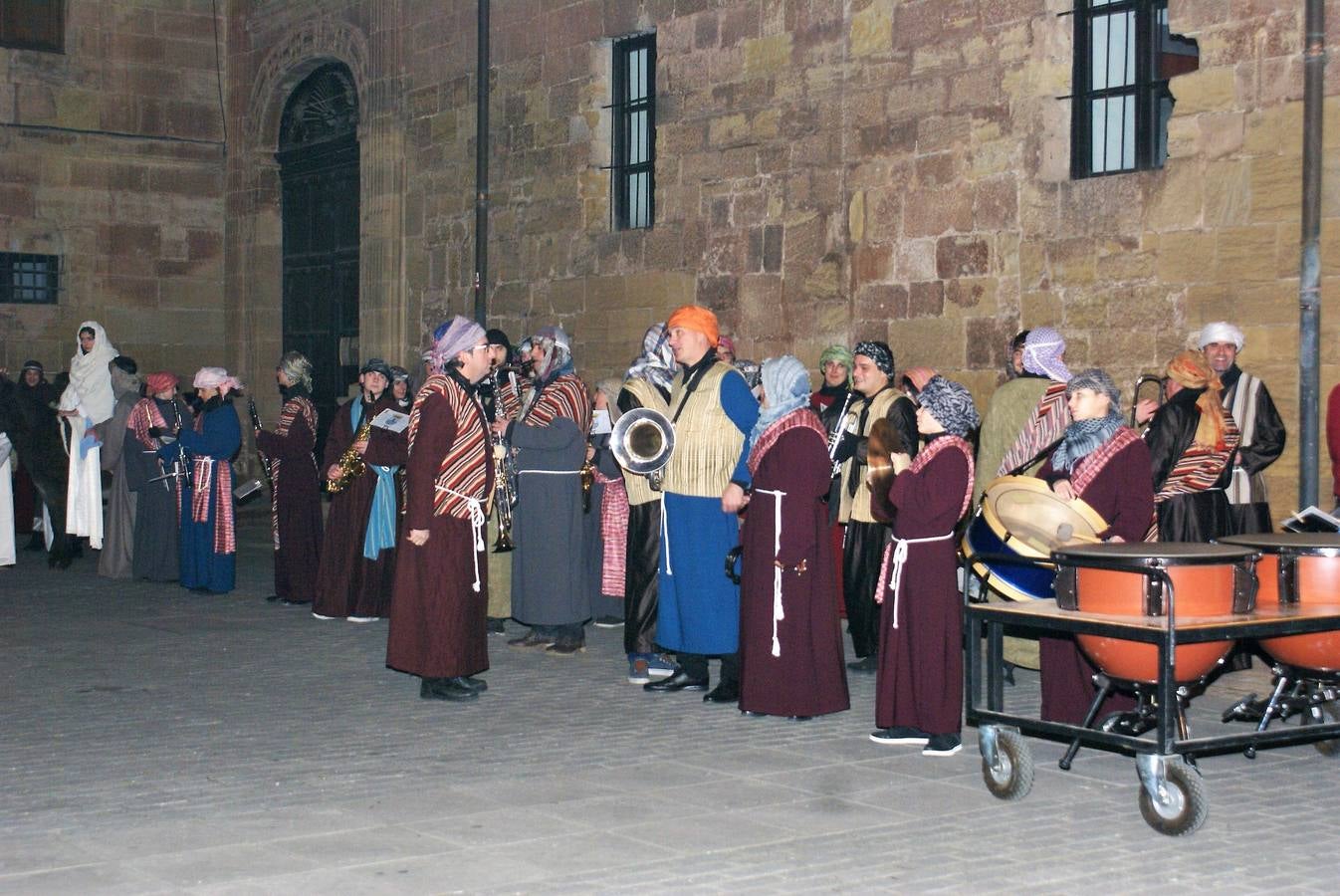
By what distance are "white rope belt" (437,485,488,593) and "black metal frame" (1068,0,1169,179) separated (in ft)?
16.8

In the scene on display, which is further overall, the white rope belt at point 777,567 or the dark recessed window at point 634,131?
the dark recessed window at point 634,131

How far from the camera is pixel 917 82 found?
506 inches

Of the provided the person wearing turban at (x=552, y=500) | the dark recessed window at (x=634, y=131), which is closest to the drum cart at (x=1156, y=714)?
the person wearing turban at (x=552, y=500)

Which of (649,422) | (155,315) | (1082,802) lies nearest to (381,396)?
(649,422)

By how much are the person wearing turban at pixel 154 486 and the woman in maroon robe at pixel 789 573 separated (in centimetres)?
670

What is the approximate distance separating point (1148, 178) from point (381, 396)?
4.96 meters

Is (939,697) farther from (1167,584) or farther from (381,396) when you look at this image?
(381,396)

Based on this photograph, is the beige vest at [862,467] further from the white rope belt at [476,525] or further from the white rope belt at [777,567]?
the white rope belt at [476,525]

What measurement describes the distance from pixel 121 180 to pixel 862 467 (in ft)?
46.9

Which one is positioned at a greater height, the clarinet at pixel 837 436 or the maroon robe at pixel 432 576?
the clarinet at pixel 837 436

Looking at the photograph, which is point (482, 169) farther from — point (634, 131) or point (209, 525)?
point (209, 525)

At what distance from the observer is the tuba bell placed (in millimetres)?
8680

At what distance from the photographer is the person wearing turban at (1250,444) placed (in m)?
9.48

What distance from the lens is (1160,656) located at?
5.97 metres
